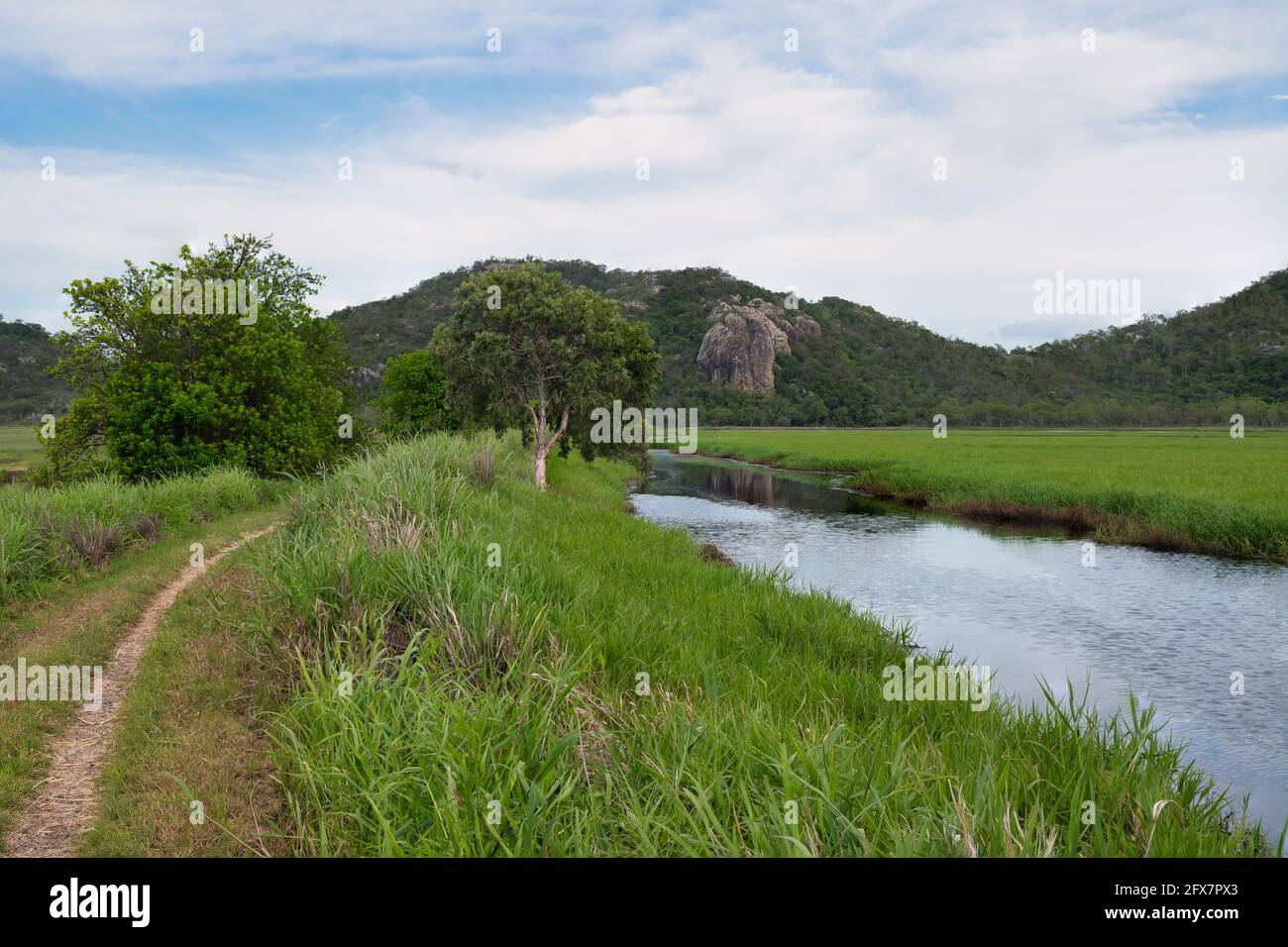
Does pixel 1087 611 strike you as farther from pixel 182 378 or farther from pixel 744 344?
pixel 744 344

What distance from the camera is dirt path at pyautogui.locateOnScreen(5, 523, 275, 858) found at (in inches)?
199

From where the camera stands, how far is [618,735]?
20.0 ft

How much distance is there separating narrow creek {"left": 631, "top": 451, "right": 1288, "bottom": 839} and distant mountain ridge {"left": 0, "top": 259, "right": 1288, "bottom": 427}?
73.7m

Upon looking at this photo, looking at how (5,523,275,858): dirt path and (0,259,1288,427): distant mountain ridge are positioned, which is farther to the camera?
(0,259,1288,427): distant mountain ridge

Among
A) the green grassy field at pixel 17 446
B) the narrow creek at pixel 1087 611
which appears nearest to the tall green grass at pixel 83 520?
the narrow creek at pixel 1087 611

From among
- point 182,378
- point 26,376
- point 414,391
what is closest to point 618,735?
point 182,378

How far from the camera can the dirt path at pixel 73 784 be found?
16.6 ft

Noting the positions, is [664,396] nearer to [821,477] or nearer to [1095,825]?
[821,477]

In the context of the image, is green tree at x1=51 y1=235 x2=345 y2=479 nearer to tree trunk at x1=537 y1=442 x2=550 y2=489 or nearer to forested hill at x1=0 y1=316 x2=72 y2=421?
tree trunk at x1=537 y1=442 x2=550 y2=489

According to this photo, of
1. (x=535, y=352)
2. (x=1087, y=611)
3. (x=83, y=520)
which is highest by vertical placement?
(x=535, y=352)

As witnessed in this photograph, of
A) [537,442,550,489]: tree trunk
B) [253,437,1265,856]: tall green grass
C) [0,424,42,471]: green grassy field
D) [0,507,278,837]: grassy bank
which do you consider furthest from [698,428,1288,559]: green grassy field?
[0,424,42,471]: green grassy field

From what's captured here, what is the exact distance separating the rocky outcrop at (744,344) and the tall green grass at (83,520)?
400 ft

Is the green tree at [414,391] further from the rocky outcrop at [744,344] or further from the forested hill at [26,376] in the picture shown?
the rocky outcrop at [744,344]

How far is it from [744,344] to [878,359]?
85.3 feet
